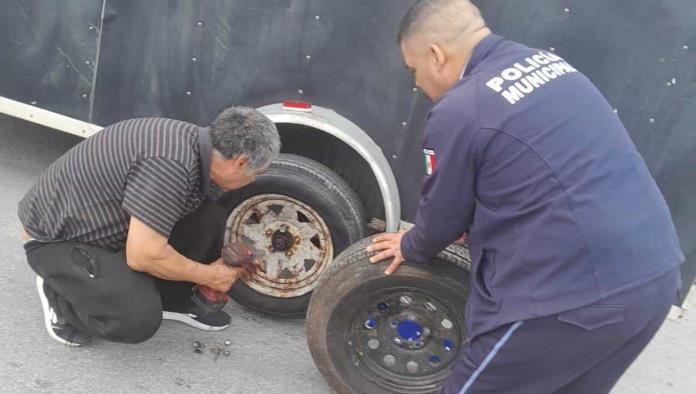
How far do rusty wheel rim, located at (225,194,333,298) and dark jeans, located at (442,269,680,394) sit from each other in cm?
119

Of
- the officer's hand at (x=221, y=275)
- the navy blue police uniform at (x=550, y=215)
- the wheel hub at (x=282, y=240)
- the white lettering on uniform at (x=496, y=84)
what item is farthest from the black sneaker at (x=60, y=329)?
the white lettering on uniform at (x=496, y=84)

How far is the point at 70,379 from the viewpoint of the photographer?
2729 mm

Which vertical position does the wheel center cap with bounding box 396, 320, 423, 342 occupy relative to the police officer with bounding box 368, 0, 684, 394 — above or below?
below

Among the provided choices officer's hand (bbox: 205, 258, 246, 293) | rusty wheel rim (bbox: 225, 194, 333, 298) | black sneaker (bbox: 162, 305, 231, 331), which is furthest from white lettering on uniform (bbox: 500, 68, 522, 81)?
black sneaker (bbox: 162, 305, 231, 331)

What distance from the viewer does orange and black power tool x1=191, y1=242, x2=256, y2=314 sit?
2990 millimetres

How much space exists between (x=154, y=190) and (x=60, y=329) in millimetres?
936

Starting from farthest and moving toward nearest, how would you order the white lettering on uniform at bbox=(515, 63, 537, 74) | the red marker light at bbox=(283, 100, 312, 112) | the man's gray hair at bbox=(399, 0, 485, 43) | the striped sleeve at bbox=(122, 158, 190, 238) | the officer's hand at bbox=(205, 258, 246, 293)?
1. the red marker light at bbox=(283, 100, 312, 112)
2. the officer's hand at bbox=(205, 258, 246, 293)
3. the striped sleeve at bbox=(122, 158, 190, 238)
4. the man's gray hair at bbox=(399, 0, 485, 43)
5. the white lettering on uniform at bbox=(515, 63, 537, 74)

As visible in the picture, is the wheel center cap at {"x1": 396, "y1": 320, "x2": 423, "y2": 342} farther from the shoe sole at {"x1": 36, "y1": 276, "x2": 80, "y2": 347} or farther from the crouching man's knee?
the shoe sole at {"x1": 36, "y1": 276, "x2": 80, "y2": 347}

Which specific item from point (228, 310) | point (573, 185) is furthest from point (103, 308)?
point (573, 185)

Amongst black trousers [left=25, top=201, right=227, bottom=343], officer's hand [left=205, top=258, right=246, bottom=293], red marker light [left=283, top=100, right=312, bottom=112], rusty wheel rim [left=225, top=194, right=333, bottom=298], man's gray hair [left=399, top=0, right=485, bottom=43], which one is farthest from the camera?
rusty wheel rim [left=225, top=194, right=333, bottom=298]

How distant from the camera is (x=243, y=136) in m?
2.49

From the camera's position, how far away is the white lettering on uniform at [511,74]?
1873mm

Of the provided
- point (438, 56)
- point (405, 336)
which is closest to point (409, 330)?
point (405, 336)

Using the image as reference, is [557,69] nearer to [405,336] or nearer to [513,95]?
[513,95]
